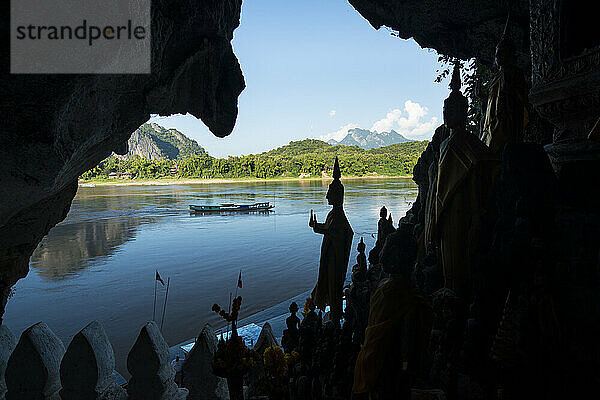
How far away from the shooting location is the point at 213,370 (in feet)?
6.49

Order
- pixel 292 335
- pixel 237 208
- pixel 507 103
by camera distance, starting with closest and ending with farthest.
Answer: pixel 507 103
pixel 292 335
pixel 237 208

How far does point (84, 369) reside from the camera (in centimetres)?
191

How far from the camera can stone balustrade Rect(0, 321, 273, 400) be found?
1911 millimetres

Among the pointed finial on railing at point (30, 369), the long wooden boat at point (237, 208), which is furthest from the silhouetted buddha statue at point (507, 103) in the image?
the long wooden boat at point (237, 208)

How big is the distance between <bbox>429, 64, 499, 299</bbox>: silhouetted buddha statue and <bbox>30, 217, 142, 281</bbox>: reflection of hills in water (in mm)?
11717

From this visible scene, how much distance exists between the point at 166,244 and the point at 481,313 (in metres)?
19.2

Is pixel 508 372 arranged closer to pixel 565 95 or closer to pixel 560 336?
pixel 560 336

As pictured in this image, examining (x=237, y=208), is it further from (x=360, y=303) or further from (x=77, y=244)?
(x=360, y=303)

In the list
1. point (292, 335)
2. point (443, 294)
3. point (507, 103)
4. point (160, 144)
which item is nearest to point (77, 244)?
point (292, 335)

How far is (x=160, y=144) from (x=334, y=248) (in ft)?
305

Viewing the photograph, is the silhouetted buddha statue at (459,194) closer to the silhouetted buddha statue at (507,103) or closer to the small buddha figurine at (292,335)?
the silhouetted buddha statue at (507,103)

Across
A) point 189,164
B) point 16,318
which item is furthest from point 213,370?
point 189,164

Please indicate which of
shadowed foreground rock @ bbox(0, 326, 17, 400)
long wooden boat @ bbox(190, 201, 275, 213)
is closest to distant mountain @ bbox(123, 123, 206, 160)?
long wooden boat @ bbox(190, 201, 275, 213)

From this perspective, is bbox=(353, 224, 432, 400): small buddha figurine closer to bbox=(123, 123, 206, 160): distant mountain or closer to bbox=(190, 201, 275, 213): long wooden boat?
bbox=(190, 201, 275, 213): long wooden boat
